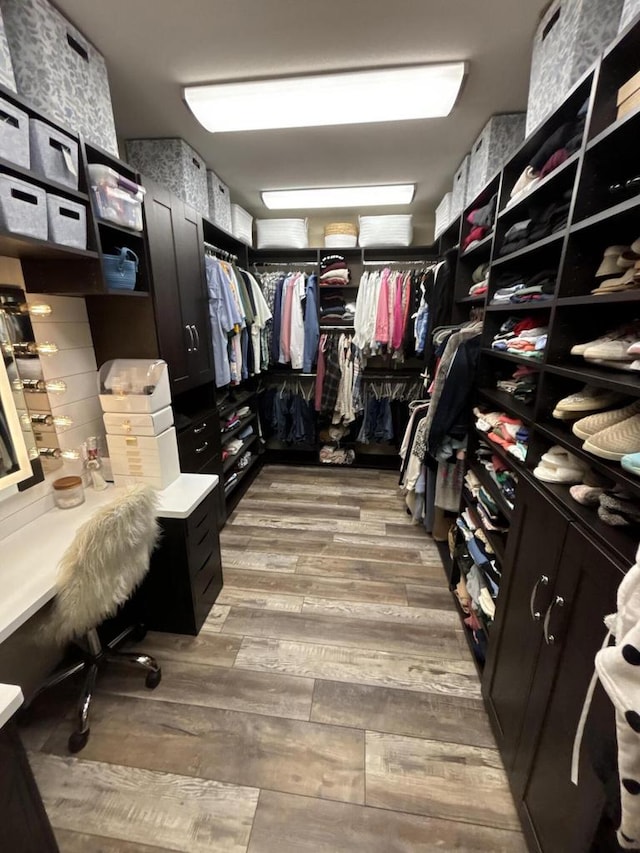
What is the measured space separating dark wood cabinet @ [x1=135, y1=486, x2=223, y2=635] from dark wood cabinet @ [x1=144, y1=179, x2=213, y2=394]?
75 centimetres

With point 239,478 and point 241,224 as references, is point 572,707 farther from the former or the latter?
point 241,224

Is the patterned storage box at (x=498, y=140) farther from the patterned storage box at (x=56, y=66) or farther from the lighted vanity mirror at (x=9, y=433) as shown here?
the lighted vanity mirror at (x=9, y=433)

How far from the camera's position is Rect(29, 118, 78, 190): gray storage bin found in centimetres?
109

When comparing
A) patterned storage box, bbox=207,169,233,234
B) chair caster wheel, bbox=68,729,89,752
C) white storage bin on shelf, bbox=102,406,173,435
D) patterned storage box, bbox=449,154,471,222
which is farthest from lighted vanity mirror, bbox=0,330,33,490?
patterned storage box, bbox=449,154,471,222

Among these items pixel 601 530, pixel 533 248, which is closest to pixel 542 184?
pixel 533 248

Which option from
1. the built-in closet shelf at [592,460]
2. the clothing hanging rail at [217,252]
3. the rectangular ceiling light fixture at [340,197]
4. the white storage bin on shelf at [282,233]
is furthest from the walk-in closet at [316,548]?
the white storage bin on shelf at [282,233]

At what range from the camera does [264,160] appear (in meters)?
2.29

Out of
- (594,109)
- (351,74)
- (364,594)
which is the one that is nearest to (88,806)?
(364,594)

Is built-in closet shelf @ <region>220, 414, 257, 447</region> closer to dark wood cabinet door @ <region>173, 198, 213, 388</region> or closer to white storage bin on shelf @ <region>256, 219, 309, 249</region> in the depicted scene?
dark wood cabinet door @ <region>173, 198, 213, 388</region>

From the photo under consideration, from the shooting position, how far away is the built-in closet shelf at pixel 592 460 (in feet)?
2.43

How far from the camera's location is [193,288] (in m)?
2.07

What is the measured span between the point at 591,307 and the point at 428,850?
1743 mm

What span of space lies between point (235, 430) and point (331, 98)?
2.27 m

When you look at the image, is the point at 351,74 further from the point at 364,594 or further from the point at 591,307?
the point at 364,594
